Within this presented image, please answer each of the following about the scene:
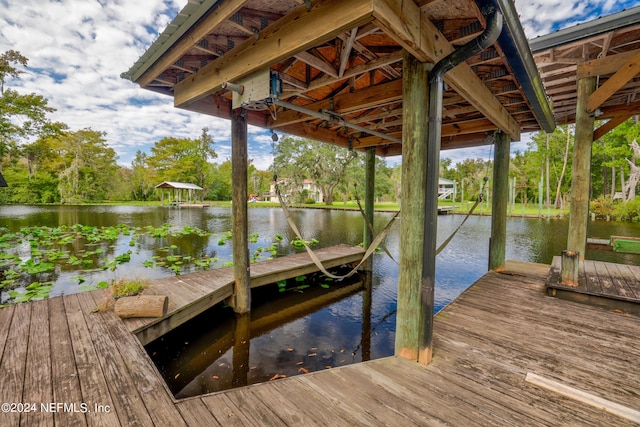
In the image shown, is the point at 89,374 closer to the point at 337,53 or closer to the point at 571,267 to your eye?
the point at 337,53

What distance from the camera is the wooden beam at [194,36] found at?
1.84 metres

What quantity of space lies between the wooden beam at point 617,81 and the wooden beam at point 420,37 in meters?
1.94

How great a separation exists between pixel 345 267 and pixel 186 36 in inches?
238

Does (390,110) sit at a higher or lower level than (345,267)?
higher

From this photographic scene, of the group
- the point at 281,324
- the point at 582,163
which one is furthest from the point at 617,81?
the point at 281,324

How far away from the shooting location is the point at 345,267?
23.6ft

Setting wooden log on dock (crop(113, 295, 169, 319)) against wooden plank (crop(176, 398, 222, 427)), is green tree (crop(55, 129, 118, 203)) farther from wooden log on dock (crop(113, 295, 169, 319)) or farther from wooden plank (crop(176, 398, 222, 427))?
wooden plank (crop(176, 398, 222, 427))

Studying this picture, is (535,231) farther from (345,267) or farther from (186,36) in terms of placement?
(186,36)

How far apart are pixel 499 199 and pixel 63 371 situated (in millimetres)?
6016

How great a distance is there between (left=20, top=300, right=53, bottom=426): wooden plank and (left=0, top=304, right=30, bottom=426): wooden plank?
0.09 ft

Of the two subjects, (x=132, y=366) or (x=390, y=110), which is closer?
(x=132, y=366)

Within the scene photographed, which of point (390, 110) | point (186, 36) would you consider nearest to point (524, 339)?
point (390, 110)

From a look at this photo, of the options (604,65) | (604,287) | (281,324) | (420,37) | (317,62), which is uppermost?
(604,65)

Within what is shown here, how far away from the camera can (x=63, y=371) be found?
191 centimetres
